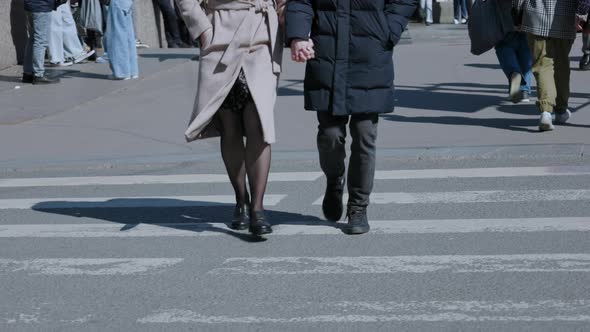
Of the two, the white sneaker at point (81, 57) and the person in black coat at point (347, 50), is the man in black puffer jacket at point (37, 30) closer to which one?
the white sneaker at point (81, 57)

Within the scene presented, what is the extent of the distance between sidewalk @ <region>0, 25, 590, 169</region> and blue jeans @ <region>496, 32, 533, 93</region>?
1.17 ft

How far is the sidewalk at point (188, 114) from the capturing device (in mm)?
10031

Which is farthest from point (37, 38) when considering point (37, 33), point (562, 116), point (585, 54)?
point (562, 116)

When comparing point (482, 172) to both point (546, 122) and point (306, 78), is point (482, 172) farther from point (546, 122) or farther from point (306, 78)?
point (306, 78)

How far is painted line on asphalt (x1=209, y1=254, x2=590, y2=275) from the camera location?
231 inches

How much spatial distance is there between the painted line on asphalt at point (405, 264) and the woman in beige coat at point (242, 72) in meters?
0.55

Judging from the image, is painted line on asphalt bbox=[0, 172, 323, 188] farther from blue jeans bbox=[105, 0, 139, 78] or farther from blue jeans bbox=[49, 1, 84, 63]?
blue jeans bbox=[49, 1, 84, 63]

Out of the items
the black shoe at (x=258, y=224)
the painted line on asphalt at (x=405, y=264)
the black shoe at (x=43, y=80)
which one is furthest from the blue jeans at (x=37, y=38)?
the painted line on asphalt at (x=405, y=264)

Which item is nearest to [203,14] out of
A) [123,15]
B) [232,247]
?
[232,247]

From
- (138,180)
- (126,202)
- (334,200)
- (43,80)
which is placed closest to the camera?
(334,200)

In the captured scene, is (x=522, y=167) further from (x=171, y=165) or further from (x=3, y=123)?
(x=3, y=123)

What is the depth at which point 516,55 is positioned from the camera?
1214 centimetres

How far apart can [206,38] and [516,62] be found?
6156mm

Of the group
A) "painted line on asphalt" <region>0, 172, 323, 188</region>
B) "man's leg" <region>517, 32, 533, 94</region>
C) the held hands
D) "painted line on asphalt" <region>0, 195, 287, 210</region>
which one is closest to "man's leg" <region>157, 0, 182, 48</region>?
"man's leg" <region>517, 32, 533, 94</region>
